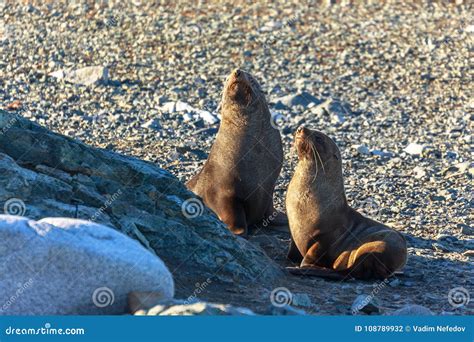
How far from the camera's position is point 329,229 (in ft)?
33.2

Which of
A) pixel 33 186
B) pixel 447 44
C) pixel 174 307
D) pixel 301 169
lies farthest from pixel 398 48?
pixel 174 307

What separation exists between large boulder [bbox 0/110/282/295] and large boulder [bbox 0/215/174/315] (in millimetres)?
1441

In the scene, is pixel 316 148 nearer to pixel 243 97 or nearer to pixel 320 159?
pixel 320 159

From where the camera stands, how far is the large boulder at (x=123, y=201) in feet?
27.0

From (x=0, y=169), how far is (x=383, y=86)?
990 centimetres

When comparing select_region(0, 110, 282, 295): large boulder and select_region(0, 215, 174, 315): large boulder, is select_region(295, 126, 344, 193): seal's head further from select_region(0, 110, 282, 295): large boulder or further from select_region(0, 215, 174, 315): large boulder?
select_region(0, 215, 174, 315): large boulder

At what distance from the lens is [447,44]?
19031 mm

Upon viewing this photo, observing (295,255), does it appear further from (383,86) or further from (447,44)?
(447,44)

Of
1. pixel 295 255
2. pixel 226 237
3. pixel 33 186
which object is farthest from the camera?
pixel 295 255

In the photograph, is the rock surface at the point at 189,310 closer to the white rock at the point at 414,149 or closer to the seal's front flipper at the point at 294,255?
the seal's front flipper at the point at 294,255

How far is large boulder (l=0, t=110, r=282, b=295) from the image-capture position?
823 centimetres

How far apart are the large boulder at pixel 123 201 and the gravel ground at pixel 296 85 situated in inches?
80.1

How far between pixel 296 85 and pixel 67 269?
1106 centimetres

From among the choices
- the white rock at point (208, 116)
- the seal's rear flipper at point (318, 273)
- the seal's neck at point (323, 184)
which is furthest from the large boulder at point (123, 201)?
the white rock at point (208, 116)
